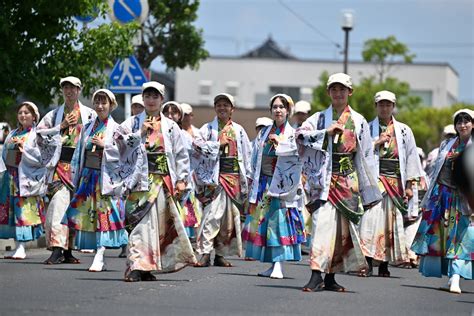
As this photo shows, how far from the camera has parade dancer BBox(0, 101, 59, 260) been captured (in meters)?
15.8

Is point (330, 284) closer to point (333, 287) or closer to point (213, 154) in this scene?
point (333, 287)

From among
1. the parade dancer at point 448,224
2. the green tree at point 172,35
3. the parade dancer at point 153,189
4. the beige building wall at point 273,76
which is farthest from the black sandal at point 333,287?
the beige building wall at point 273,76

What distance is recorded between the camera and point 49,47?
1836 centimetres

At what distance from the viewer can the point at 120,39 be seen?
1903cm

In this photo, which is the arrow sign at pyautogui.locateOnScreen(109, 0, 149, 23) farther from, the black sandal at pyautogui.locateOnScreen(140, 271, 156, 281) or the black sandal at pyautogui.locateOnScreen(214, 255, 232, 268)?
the black sandal at pyautogui.locateOnScreen(140, 271, 156, 281)

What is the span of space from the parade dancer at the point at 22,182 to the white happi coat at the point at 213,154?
80.1 inches

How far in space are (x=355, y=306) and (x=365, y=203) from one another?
64.6 inches

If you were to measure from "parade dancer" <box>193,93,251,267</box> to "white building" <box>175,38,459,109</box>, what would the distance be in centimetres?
7709

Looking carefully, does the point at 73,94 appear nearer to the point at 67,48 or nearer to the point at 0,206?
the point at 0,206

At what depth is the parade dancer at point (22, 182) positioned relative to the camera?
1584 centimetres

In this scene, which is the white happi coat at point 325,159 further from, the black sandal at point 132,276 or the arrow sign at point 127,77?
the arrow sign at point 127,77

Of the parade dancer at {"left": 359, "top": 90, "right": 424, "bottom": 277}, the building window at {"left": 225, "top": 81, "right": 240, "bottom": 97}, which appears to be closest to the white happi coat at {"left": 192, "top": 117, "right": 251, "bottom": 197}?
the parade dancer at {"left": 359, "top": 90, "right": 424, "bottom": 277}

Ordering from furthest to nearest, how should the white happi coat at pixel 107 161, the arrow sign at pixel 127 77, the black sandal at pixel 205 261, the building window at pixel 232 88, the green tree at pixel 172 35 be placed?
the building window at pixel 232 88 → the green tree at pixel 172 35 → the arrow sign at pixel 127 77 → the black sandal at pixel 205 261 → the white happi coat at pixel 107 161

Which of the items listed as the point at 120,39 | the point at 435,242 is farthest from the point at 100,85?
the point at 435,242
